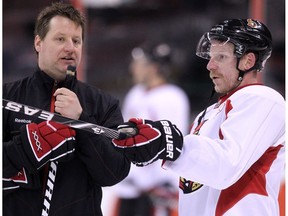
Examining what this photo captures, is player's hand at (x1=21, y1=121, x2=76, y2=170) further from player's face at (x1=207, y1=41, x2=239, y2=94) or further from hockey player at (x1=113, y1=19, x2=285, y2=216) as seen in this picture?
player's face at (x1=207, y1=41, x2=239, y2=94)

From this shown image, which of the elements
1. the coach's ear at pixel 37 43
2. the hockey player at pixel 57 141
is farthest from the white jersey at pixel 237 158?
the coach's ear at pixel 37 43

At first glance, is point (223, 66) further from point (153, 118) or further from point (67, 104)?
point (153, 118)

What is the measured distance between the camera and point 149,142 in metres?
1.89

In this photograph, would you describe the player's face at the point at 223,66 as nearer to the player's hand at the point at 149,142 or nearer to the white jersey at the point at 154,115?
the player's hand at the point at 149,142

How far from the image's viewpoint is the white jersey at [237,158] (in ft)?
6.22

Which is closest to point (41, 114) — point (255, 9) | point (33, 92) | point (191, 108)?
point (33, 92)

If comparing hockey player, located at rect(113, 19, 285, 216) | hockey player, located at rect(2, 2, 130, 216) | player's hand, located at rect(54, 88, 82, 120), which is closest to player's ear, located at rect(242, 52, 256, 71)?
hockey player, located at rect(113, 19, 285, 216)

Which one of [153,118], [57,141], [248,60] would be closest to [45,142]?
[57,141]

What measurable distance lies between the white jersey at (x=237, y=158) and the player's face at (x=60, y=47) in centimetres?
43

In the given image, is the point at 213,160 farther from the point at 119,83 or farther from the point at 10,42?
the point at 10,42

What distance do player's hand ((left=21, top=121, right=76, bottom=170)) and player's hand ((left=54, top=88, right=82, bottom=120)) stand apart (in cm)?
4

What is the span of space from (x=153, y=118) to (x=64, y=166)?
2.24 meters

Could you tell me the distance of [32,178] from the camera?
77.6 inches

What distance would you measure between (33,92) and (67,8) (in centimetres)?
28
